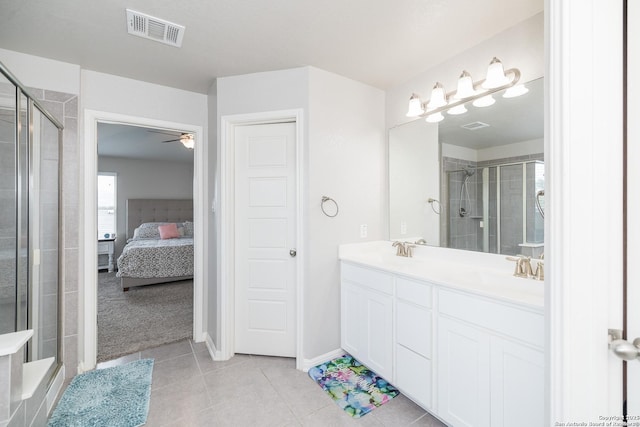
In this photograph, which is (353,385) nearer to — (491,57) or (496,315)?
(496,315)

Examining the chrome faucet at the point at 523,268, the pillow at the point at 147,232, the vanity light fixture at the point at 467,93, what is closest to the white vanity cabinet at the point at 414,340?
the chrome faucet at the point at 523,268

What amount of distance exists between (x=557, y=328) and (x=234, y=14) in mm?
2086

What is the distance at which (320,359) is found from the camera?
7.73ft

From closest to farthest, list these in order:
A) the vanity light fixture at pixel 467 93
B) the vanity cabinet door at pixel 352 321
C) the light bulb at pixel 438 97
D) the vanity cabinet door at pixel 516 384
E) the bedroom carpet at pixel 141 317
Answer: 1. the vanity cabinet door at pixel 516 384
2. the vanity light fixture at pixel 467 93
3. the light bulb at pixel 438 97
4. the vanity cabinet door at pixel 352 321
5. the bedroom carpet at pixel 141 317

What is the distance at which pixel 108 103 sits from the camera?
2.39m

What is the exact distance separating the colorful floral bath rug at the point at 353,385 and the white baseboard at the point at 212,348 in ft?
2.68

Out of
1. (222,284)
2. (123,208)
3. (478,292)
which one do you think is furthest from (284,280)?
(123,208)

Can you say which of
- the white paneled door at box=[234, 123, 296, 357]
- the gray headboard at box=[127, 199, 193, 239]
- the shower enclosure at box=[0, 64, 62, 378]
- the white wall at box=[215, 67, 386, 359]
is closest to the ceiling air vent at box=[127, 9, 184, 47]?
the white wall at box=[215, 67, 386, 359]

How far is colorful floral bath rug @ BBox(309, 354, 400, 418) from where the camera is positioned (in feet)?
6.16

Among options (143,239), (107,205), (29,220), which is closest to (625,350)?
(29,220)

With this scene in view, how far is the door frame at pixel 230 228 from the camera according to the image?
2328 mm

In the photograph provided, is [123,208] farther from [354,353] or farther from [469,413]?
[469,413]

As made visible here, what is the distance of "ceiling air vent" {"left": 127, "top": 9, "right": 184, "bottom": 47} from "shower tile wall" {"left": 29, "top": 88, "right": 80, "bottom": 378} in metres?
0.92

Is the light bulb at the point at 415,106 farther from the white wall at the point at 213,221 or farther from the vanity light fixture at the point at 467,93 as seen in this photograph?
the white wall at the point at 213,221
